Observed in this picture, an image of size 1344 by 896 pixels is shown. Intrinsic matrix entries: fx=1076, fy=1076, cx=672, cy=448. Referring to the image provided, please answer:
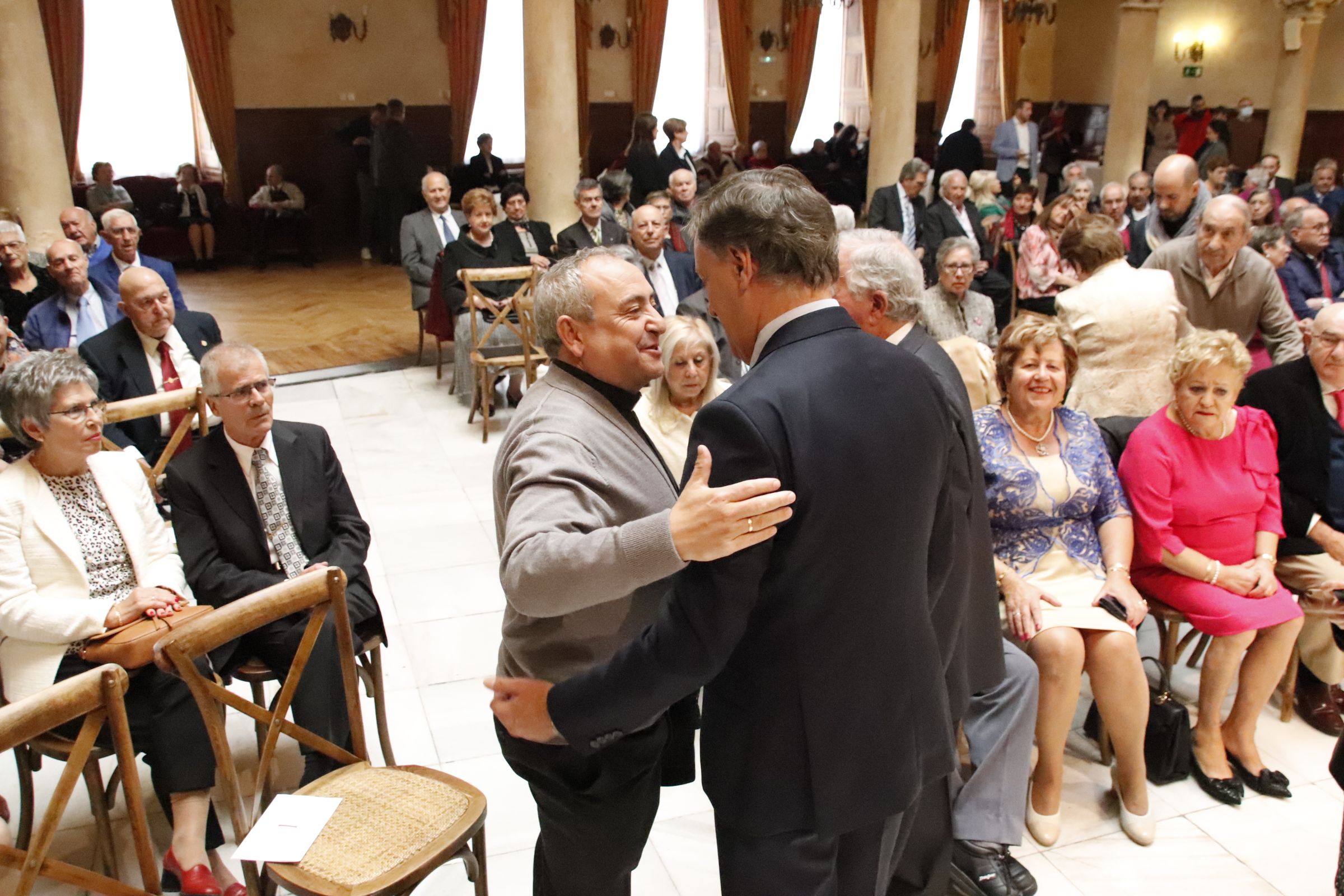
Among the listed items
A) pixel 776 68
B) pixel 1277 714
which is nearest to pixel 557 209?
pixel 1277 714

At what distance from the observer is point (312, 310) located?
31.2 ft

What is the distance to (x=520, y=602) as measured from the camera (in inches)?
65.4

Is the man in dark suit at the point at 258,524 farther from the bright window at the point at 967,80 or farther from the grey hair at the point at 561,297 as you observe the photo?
the bright window at the point at 967,80

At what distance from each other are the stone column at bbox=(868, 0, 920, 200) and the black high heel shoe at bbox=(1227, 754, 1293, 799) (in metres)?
7.20

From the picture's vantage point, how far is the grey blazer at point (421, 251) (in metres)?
7.22

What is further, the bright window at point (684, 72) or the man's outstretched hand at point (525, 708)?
the bright window at point (684, 72)

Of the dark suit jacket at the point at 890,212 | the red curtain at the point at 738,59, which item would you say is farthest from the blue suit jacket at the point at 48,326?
the red curtain at the point at 738,59

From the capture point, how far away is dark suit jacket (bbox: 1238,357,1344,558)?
342 cm

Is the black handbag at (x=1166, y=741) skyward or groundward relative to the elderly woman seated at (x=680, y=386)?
groundward

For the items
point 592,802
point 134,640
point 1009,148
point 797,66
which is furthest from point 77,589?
point 797,66

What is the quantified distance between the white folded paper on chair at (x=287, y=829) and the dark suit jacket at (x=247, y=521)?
2.30ft

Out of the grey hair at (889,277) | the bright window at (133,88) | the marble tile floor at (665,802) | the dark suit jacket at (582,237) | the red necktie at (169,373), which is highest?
the bright window at (133,88)

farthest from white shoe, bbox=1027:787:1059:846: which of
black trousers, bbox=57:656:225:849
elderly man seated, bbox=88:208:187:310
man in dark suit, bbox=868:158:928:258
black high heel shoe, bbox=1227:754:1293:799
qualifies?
man in dark suit, bbox=868:158:928:258

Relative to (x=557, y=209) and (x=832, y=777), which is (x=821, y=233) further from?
(x=557, y=209)
